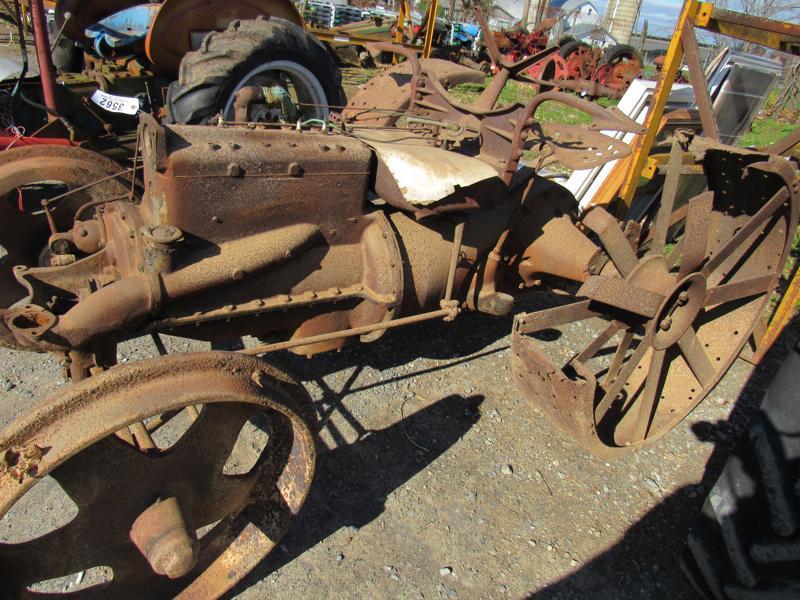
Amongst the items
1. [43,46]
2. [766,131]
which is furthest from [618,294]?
[766,131]

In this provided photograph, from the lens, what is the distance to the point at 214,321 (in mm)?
2344

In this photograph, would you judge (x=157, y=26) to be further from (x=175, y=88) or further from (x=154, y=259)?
(x=154, y=259)

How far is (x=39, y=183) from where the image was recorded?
3100mm

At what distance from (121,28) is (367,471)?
5.41 meters

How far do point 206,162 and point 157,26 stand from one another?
11.7 feet

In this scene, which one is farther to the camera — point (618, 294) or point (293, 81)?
point (293, 81)

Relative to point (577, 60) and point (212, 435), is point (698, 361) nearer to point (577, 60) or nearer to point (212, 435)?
point (212, 435)

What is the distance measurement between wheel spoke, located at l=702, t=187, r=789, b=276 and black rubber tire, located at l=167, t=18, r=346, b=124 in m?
3.27

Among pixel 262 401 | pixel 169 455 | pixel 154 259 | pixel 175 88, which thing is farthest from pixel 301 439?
pixel 175 88

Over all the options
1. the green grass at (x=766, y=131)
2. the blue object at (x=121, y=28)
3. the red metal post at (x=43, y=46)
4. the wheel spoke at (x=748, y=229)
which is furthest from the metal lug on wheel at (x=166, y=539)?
the green grass at (x=766, y=131)

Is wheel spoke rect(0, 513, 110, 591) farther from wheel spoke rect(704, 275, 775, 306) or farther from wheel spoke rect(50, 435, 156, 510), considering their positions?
wheel spoke rect(704, 275, 775, 306)

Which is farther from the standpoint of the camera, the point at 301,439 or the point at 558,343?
the point at 558,343

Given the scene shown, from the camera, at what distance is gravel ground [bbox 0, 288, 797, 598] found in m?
2.34

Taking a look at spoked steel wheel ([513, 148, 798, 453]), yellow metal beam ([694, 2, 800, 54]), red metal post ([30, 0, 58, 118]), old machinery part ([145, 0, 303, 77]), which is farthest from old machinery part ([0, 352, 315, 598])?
old machinery part ([145, 0, 303, 77])
